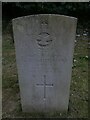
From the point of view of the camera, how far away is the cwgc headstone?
3.83 meters

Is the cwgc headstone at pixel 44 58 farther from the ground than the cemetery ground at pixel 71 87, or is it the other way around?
the cwgc headstone at pixel 44 58

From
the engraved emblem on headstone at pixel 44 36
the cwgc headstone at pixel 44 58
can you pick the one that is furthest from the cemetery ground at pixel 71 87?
the engraved emblem on headstone at pixel 44 36

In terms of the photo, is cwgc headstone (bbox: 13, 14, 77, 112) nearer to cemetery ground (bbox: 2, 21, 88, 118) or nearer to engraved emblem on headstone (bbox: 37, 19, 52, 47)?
engraved emblem on headstone (bbox: 37, 19, 52, 47)

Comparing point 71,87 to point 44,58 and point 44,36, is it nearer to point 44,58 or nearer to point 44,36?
point 44,58

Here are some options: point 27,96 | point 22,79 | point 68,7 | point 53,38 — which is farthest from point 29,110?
point 68,7

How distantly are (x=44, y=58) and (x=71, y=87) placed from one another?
55.8 inches

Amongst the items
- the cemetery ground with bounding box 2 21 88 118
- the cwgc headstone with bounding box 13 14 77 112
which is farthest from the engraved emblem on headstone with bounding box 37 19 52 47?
the cemetery ground with bounding box 2 21 88 118

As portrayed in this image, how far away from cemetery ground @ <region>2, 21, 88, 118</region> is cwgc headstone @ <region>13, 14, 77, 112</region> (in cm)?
17

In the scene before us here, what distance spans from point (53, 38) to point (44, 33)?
14 cm

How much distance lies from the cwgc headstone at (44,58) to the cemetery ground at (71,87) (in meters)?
0.17

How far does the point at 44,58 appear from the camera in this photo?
160 inches

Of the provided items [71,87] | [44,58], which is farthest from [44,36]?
[71,87]

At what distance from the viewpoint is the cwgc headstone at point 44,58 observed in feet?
12.6

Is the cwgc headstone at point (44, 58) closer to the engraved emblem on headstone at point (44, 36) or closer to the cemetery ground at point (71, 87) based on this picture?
the engraved emblem on headstone at point (44, 36)
